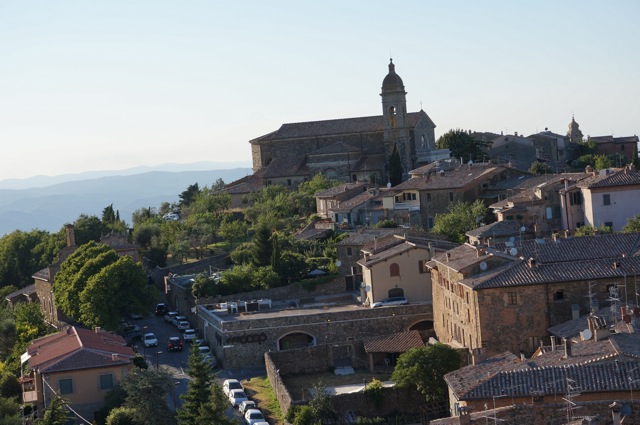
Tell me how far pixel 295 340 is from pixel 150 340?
851cm

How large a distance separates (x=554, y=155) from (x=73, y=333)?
5605 centimetres

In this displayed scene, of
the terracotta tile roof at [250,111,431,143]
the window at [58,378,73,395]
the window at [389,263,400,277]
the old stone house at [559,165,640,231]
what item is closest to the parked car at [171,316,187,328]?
the window at [389,263,400,277]

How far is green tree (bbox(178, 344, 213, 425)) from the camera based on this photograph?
146 feet

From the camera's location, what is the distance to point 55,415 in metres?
44.9

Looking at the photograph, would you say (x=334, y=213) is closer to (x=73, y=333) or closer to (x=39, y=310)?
(x=39, y=310)

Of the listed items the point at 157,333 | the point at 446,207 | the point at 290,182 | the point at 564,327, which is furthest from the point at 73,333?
the point at 290,182

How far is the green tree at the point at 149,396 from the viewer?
151 ft

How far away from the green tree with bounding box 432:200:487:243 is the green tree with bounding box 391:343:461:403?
19986 mm

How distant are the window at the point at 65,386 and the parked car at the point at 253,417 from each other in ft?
25.7

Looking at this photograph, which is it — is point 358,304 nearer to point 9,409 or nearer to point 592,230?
point 592,230

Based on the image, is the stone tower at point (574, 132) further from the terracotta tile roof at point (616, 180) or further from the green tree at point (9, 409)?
the green tree at point (9, 409)

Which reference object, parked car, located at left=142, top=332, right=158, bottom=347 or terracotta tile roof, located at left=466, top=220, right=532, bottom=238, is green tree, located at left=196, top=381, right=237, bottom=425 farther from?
terracotta tile roof, located at left=466, top=220, right=532, bottom=238

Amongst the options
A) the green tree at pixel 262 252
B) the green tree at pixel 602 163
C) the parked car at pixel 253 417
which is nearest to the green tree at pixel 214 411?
the parked car at pixel 253 417

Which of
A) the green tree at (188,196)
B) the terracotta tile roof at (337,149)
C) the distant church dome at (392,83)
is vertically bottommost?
the green tree at (188,196)
